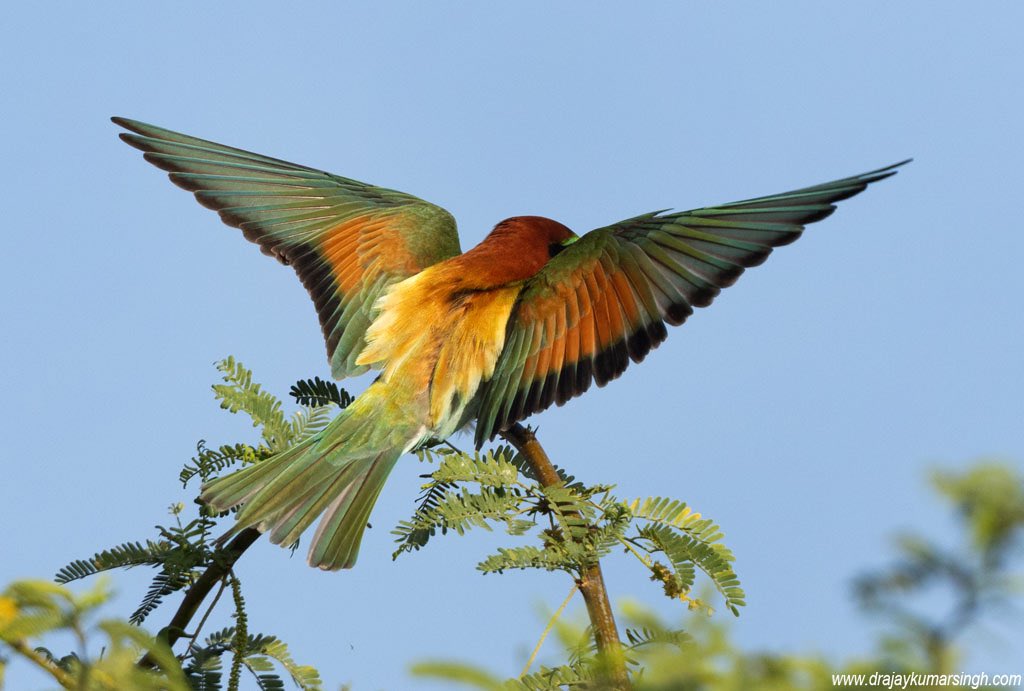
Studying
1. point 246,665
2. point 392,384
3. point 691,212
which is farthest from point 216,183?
point 246,665

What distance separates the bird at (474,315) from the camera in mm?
3264

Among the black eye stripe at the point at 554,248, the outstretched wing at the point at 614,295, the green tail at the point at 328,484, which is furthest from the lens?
the black eye stripe at the point at 554,248

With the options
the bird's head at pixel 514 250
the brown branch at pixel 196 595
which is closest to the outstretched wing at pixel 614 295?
the bird's head at pixel 514 250

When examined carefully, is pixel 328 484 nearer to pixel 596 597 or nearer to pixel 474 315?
pixel 474 315

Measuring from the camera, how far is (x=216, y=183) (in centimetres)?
420

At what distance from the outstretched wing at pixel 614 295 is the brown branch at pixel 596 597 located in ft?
1.29

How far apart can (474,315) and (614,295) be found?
1.51 feet

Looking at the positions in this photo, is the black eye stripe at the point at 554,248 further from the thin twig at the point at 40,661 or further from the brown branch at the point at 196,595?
the thin twig at the point at 40,661

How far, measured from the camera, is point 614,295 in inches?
143

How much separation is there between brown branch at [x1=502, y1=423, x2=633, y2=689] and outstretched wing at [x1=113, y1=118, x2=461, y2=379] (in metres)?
1.18

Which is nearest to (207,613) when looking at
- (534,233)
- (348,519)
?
(348,519)

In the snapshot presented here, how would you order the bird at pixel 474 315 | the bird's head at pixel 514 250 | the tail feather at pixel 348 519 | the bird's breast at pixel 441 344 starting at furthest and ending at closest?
the bird's head at pixel 514 250 < the bird's breast at pixel 441 344 < the bird at pixel 474 315 < the tail feather at pixel 348 519

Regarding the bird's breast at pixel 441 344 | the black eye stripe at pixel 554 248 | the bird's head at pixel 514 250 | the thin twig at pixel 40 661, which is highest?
the black eye stripe at pixel 554 248

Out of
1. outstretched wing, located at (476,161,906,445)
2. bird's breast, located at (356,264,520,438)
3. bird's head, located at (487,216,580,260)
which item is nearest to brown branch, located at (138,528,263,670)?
outstretched wing, located at (476,161,906,445)
